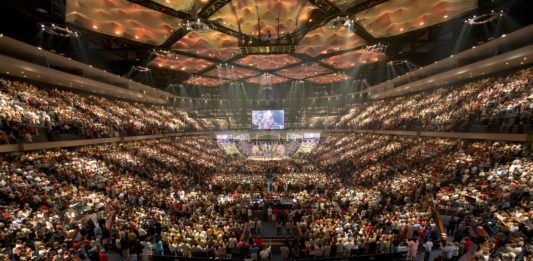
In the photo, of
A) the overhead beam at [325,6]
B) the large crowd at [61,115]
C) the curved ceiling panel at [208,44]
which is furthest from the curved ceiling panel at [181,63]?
the overhead beam at [325,6]

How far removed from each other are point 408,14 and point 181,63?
77.3 feet

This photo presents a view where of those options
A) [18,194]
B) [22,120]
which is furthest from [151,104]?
[18,194]

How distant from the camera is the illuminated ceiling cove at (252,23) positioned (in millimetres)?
17109

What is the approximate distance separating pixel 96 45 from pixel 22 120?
9563 mm

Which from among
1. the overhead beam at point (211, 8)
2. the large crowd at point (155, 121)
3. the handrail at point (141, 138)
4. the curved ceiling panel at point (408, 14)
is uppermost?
the curved ceiling panel at point (408, 14)

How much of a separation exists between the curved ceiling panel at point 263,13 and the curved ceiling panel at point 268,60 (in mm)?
8015

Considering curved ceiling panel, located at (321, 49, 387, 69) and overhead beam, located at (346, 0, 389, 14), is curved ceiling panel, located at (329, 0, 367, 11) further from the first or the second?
curved ceiling panel, located at (321, 49, 387, 69)

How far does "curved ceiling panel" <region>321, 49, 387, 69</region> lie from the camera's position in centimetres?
2946

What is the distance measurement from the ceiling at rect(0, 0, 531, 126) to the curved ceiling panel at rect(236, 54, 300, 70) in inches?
9.3

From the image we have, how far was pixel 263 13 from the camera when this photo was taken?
19.5 metres

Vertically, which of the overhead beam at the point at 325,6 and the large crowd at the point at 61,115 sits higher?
the overhead beam at the point at 325,6

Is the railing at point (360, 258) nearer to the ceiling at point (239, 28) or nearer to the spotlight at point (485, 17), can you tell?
the ceiling at point (239, 28)

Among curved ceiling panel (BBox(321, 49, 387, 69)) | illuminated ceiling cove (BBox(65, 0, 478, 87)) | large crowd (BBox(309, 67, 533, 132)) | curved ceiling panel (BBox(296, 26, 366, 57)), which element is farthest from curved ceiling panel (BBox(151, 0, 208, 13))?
large crowd (BBox(309, 67, 533, 132))

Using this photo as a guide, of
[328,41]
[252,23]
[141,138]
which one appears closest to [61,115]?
[141,138]
